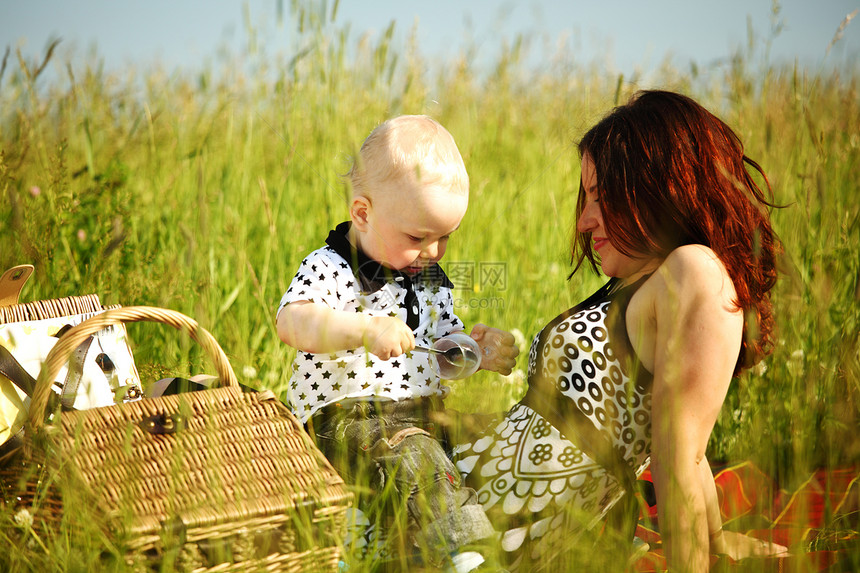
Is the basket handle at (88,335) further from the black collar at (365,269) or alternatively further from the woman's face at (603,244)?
the woman's face at (603,244)

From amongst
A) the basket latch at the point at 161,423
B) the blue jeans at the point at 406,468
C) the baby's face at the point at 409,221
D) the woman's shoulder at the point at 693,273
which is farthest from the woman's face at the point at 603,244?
the basket latch at the point at 161,423

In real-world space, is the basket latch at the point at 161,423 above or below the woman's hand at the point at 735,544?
above

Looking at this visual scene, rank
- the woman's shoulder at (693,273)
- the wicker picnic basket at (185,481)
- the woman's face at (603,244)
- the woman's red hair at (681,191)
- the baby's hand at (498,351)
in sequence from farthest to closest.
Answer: the baby's hand at (498,351) < the woman's face at (603,244) < the woman's red hair at (681,191) < the woman's shoulder at (693,273) < the wicker picnic basket at (185,481)

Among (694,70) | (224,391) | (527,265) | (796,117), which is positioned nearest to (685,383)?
(224,391)

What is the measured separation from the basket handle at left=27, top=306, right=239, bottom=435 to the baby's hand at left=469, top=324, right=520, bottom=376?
0.72 meters

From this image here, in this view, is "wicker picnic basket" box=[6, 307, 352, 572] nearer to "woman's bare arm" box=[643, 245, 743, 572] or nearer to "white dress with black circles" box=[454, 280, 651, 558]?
"white dress with black circles" box=[454, 280, 651, 558]

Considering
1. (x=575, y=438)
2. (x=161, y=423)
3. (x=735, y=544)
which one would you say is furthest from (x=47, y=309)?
(x=735, y=544)

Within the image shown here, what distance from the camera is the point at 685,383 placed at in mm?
1515

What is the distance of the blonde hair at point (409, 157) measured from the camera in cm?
182

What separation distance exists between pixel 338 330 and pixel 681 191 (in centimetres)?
85

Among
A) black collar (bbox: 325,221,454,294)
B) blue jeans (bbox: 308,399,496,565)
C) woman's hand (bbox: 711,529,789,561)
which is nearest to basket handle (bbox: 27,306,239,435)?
blue jeans (bbox: 308,399,496,565)

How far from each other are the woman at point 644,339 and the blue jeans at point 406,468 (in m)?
0.13

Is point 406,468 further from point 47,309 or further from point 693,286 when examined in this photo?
point 47,309

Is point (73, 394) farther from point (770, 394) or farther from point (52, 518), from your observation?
point (770, 394)
